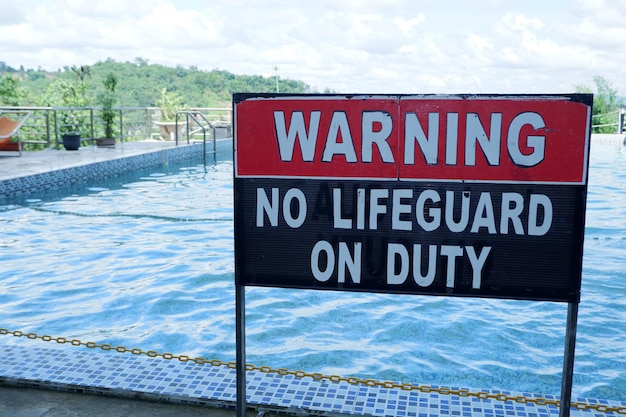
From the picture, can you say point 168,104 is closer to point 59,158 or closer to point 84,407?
point 59,158

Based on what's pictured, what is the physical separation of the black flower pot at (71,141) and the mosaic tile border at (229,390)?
11565mm

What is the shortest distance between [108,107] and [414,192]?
14787 mm

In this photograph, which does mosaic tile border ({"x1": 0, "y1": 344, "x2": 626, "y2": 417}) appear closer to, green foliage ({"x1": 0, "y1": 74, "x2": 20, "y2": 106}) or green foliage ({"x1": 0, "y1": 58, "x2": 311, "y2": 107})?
green foliage ({"x1": 0, "y1": 74, "x2": 20, "y2": 106})

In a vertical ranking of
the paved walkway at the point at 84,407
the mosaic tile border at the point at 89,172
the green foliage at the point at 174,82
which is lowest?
the paved walkway at the point at 84,407

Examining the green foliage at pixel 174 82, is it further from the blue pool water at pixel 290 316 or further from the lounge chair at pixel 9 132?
the blue pool water at pixel 290 316

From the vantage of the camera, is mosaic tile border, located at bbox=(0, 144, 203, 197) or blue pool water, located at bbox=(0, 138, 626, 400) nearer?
blue pool water, located at bbox=(0, 138, 626, 400)

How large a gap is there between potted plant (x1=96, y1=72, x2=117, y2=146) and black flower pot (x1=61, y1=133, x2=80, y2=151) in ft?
3.89

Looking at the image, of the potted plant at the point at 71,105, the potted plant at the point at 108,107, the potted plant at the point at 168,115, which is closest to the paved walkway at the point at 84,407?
the potted plant at the point at 71,105

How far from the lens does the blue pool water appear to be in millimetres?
4121

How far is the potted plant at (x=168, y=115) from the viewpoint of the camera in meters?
20.8

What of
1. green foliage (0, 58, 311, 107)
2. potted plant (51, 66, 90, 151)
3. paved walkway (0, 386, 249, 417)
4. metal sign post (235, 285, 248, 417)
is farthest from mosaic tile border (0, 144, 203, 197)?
green foliage (0, 58, 311, 107)

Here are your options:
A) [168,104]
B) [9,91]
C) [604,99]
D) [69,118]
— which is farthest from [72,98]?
[604,99]

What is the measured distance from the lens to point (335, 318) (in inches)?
198

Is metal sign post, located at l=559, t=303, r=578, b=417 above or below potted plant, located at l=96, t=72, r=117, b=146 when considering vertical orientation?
below
